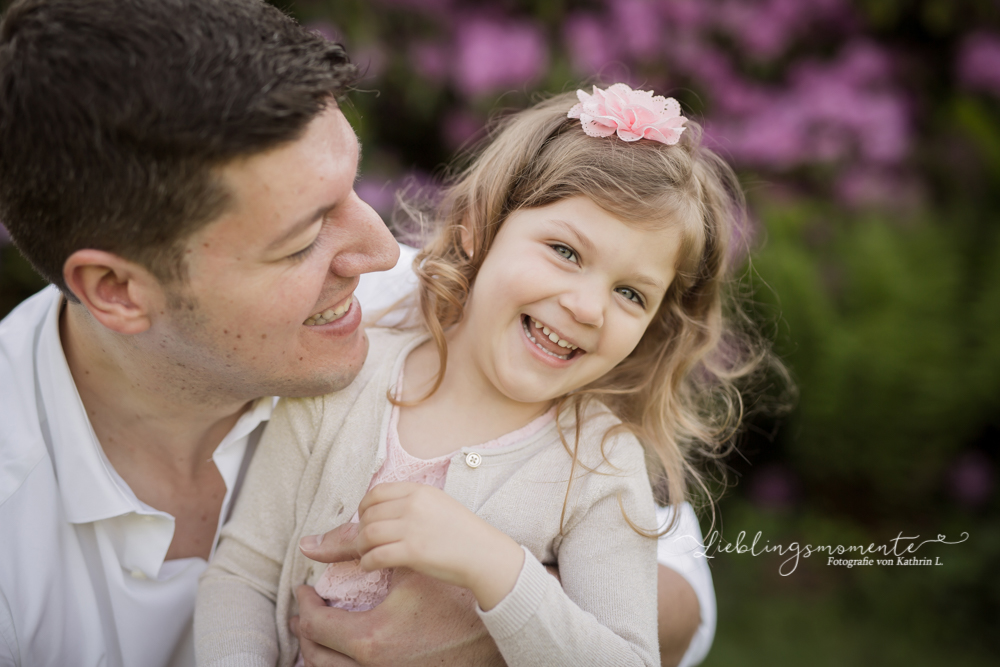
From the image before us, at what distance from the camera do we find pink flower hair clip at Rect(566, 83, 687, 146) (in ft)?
6.65

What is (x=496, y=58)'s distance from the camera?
13.7 ft

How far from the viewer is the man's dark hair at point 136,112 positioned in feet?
5.37

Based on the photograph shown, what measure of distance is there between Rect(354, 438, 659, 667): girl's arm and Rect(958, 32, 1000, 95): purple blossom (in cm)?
396

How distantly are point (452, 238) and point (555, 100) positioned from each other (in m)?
0.58

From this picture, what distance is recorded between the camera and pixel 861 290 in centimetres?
409

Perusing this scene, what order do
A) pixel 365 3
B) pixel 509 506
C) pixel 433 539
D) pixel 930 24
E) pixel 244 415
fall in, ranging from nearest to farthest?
pixel 433 539, pixel 509 506, pixel 244 415, pixel 365 3, pixel 930 24

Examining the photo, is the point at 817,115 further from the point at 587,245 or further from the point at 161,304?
the point at 161,304

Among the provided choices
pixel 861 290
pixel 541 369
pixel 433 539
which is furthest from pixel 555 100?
pixel 861 290

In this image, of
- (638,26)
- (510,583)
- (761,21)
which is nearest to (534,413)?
(510,583)

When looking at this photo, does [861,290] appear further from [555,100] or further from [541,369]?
[541,369]

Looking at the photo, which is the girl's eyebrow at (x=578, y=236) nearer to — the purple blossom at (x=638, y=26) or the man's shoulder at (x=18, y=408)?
the man's shoulder at (x=18, y=408)

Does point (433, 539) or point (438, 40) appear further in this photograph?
point (438, 40)

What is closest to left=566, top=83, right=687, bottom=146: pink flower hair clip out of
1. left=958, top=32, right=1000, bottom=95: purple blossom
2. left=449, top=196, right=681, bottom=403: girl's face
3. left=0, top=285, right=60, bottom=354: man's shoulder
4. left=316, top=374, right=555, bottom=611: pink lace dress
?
left=449, top=196, right=681, bottom=403: girl's face

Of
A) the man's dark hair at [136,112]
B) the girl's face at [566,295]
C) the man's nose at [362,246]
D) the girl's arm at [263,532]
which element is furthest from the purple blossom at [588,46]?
the girl's arm at [263,532]
